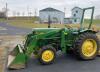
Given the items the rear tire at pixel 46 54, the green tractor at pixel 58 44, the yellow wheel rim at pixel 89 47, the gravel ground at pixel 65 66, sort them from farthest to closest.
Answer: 1. the yellow wheel rim at pixel 89 47
2. the green tractor at pixel 58 44
3. the rear tire at pixel 46 54
4. the gravel ground at pixel 65 66

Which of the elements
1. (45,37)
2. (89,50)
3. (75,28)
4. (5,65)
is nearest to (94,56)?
(89,50)

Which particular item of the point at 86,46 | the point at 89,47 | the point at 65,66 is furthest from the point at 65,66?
the point at 89,47

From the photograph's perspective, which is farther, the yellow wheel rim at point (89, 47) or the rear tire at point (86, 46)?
the yellow wheel rim at point (89, 47)

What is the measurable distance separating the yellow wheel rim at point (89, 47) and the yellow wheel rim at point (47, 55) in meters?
1.41

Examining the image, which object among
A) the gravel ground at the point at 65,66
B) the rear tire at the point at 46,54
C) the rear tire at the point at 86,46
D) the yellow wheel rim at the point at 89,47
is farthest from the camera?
the yellow wheel rim at the point at 89,47

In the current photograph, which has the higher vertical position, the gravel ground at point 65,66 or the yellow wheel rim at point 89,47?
the yellow wheel rim at point 89,47

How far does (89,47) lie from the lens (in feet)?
35.0

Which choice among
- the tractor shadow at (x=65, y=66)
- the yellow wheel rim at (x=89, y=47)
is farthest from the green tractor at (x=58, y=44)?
the tractor shadow at (x=65, y=66)

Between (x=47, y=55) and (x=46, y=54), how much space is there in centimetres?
5

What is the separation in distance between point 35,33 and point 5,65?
68.6 inches

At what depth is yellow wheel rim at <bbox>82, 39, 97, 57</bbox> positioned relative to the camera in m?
10.5

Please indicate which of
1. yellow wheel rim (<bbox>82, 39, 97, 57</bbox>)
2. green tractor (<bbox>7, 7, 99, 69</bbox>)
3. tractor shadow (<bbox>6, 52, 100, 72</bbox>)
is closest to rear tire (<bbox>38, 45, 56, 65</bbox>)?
green tractor (<bbox>7, 7, 99, 69</bbox>)

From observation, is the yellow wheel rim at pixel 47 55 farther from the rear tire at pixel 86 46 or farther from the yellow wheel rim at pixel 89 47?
the yellow wheel rim at pixel 89 47

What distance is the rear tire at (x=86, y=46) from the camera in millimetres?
10270
